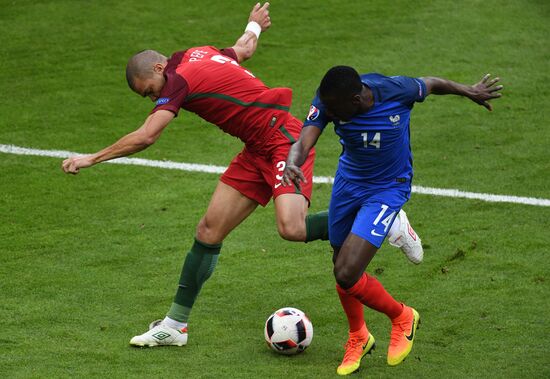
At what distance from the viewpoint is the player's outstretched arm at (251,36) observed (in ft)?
30.7

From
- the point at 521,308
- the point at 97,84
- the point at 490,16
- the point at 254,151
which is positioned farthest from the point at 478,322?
the point at 490,16

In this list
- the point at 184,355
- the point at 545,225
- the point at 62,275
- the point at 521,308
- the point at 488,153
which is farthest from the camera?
the point at 488,153

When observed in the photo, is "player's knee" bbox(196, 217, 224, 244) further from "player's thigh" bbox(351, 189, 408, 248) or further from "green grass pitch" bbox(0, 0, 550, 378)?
"player's thigh" bbox(351, 189, 408, 248)

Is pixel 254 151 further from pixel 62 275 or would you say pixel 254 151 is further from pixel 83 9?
pixel 83 9

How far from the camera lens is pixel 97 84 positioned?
14234 millimetres

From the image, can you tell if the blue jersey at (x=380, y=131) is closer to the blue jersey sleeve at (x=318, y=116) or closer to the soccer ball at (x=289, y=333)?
the blue jersey sleeve at (x=318, y=116)

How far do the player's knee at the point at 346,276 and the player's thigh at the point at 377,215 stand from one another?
0.26m

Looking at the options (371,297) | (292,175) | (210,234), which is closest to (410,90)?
(292,175)

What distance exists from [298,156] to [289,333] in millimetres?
1450

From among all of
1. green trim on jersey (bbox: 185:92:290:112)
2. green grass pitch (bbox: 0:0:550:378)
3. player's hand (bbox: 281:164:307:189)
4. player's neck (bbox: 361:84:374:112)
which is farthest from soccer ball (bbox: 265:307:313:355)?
player's neck (bbox: 361:84:374:112)

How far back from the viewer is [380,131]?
25.2 ft

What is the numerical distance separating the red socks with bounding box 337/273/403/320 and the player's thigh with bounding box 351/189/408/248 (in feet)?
1.02

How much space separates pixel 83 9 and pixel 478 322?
31.4ft

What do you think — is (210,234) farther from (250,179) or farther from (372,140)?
(372,140)
